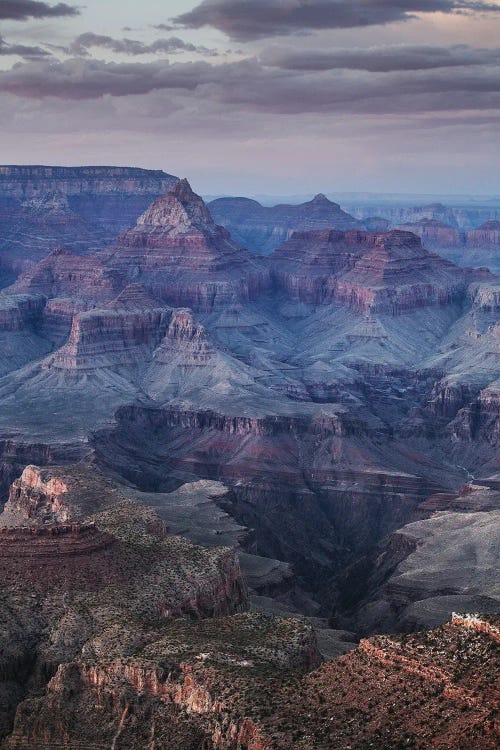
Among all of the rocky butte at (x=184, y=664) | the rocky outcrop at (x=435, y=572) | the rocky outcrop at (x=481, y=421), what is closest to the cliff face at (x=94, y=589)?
the rocky butte at (x=184, y=664)

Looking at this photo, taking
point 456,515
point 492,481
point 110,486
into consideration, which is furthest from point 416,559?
point 492,481

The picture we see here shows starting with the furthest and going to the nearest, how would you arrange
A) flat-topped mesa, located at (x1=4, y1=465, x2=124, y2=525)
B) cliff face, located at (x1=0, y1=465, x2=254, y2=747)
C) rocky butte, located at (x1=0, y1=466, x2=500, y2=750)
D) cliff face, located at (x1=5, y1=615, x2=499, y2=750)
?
flat-topped mesa, located at (x1=4, y1=465, x2=124, y2=525) < cliff face, located at (x1=0, y1=465, x2=254, y2=747) < rocky butte, located at (x1=0, y1=466, x2=500, y2=750) < cliff face, located at (x1=5, y1=615, x2=499, y2=750)

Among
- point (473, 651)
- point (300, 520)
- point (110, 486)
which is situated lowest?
point (300, 520)

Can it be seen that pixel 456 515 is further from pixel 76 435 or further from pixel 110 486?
pixel 76 435

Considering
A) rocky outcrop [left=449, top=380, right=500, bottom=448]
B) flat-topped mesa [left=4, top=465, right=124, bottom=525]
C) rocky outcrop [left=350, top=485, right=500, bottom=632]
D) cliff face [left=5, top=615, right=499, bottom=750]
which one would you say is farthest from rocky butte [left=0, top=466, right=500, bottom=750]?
rocky outcrop [left=449, top=380, right=500, bottom=448]

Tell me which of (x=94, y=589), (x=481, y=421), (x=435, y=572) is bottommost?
(x=435, y=572)

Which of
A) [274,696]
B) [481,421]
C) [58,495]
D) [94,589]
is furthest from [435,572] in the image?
[481,421]

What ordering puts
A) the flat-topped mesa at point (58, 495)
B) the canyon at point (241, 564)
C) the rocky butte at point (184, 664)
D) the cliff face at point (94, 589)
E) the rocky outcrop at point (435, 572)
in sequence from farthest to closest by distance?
1. the rocky outcrop at point (435, 572)
2. the flat-topped mesa at point (58, 495)
3. the cliff face at point (94, 589)
4. the canyon at point (241, 564)
5. the rocky butte at point (184, 664)

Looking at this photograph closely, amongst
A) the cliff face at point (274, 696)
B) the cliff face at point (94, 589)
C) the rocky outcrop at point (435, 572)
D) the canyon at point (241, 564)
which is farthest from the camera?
the rocky outcrop at point (435, 572)

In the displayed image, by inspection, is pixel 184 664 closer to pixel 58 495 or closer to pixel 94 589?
pixel 94 589

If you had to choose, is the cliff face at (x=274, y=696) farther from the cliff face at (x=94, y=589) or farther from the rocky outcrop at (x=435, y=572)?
the rocky outcrop at (x=435, y=572)

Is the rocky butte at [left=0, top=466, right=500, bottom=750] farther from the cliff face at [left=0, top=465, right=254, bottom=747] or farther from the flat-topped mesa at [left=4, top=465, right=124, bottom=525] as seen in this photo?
the flat-topped mesa at [left=4, top=465, right=124, bottom=525]
